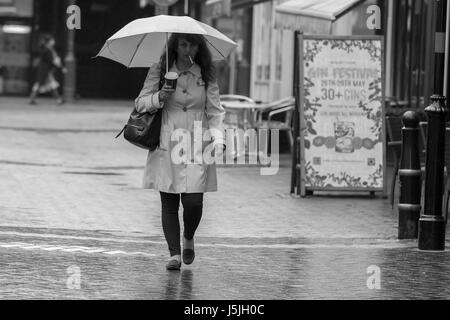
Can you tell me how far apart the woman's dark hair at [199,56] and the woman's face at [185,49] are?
2 cm

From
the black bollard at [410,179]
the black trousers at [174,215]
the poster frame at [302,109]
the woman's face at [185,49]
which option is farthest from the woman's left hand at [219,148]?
the poster frame at [302,109]

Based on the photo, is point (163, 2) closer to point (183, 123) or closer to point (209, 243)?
point (209, 243)

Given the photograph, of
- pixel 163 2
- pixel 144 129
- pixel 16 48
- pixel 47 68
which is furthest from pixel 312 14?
pixel 16 48

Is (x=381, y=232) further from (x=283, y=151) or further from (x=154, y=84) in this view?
(x=283, y=151)

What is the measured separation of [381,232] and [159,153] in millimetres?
3280

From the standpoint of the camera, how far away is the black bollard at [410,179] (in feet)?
36.2

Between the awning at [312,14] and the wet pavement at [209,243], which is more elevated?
the awning at [312,14]

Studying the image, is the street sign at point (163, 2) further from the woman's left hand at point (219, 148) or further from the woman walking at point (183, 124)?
the woman's left hand at point (219, 148)

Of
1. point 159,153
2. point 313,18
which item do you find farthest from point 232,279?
point 313,18

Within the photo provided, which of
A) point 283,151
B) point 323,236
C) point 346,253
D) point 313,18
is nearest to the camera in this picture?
point 346,253

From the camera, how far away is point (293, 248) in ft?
34.8

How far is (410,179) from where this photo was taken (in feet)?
36.4

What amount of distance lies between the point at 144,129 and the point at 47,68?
1060 inches

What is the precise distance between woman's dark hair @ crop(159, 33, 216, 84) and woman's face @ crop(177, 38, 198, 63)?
2 centimetres
